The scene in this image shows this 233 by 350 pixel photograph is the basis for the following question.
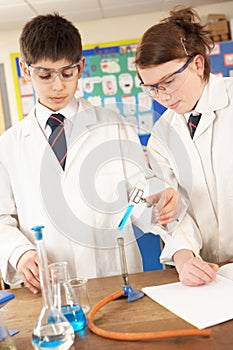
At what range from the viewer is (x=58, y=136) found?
1.54 meters

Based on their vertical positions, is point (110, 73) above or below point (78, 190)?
above

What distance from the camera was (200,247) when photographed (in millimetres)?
1495

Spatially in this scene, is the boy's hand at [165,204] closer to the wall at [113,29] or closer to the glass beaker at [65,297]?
the glass beaker at [65,297]

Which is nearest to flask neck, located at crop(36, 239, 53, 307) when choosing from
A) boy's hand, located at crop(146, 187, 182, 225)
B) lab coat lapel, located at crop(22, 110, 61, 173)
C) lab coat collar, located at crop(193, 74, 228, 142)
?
boy's hand, located at crop(146, 187, 182, 225)

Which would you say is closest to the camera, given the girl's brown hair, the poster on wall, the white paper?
the white paper

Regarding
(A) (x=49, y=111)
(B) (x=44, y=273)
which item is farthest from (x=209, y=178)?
(B) (x=44, y=273)

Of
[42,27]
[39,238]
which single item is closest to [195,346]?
[39,238]

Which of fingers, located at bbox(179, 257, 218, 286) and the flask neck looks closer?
the flask neck

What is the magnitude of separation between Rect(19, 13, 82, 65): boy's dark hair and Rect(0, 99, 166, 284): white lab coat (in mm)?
208

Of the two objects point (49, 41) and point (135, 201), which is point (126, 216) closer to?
point (135, 201)

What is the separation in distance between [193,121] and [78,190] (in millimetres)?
463

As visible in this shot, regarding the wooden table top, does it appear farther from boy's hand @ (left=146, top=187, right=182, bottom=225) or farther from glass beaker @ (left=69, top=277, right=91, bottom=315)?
boy's hand @ (left=146, top=187, right=182, bottom=225)

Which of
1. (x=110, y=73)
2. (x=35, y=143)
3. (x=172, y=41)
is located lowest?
(x=35, y=143)

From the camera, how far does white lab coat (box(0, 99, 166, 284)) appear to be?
1400mm
